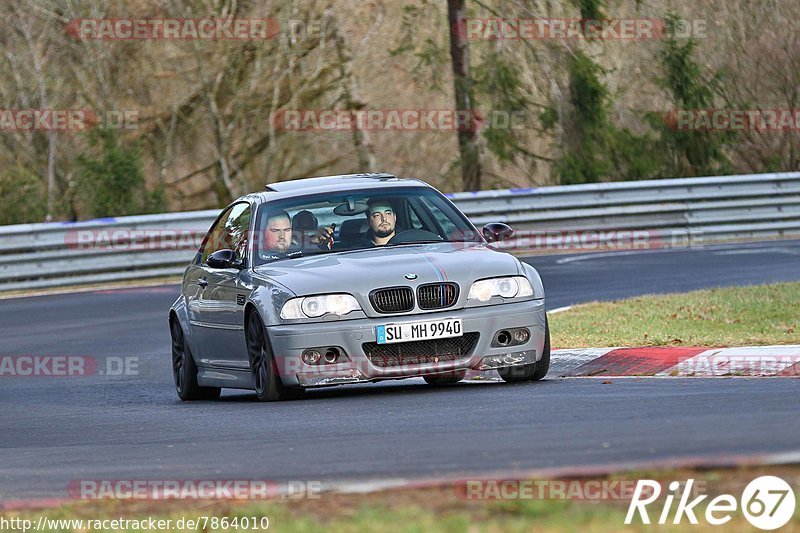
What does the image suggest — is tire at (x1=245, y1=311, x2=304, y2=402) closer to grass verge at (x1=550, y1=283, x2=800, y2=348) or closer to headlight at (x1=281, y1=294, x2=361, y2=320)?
headlight at (x1=281, y1=294, x2=361, y2=320)

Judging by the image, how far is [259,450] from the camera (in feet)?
25.9

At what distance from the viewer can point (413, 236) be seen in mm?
11492

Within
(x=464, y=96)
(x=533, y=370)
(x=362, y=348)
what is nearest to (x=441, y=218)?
(x=533, y=370)

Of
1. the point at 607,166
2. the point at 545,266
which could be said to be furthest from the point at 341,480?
the point at 607,166

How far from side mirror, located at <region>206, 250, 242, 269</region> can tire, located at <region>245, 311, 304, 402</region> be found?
24.7 inches

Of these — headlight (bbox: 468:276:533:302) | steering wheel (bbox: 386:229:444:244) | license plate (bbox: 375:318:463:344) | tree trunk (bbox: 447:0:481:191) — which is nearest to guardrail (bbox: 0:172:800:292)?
tree trunk (bbox: 447:0:481:191)

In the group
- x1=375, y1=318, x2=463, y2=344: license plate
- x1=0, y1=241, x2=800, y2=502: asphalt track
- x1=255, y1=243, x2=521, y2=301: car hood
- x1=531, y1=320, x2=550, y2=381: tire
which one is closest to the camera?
x1=0, y1=241, x2=800, y2=502: asphalt track

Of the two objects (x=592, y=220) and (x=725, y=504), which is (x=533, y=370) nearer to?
(x=725, y=504)

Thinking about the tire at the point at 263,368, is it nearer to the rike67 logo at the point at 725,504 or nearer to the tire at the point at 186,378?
the tire at the point at 186,378

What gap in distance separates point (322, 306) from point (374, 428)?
2035 millimetres

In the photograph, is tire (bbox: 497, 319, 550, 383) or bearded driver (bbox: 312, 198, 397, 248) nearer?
tire (bbox: 497, 319, 550, 383)

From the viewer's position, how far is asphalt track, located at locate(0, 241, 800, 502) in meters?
6.82

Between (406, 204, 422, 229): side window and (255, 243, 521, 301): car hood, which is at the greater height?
(406, 204, 422, 229): side window

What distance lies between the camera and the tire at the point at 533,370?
10.8 meters
